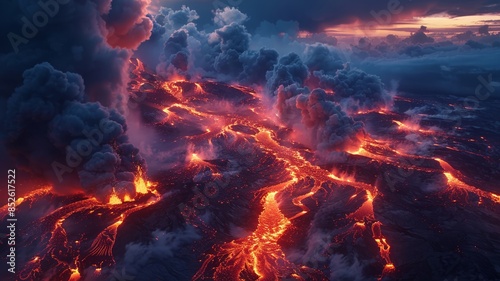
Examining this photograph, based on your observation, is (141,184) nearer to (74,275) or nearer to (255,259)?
(74,275)

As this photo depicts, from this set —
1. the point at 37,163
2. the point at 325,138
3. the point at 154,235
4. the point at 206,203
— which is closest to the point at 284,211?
the point at 206,203

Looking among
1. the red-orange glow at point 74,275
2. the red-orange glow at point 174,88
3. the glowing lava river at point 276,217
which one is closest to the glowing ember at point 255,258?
the glowing lava river at point 276,217

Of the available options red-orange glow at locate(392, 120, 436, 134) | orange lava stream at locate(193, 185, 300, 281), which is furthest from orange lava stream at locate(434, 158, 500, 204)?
orange lava stream at locate(193, 185, 300, 281)

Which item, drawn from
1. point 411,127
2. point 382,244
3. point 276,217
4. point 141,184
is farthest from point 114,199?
point 411,127

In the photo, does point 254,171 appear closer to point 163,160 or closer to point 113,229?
point 163,160

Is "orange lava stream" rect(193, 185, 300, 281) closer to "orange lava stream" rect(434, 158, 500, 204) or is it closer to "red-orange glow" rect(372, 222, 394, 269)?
"red-orange glow" rect(372, 222, 394, 269)

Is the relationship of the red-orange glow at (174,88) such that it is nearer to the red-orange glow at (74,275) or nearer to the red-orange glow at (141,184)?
the red-orange glow at (141,184)

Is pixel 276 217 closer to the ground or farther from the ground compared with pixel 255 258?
closer to the ground

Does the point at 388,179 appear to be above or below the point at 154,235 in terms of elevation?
below
